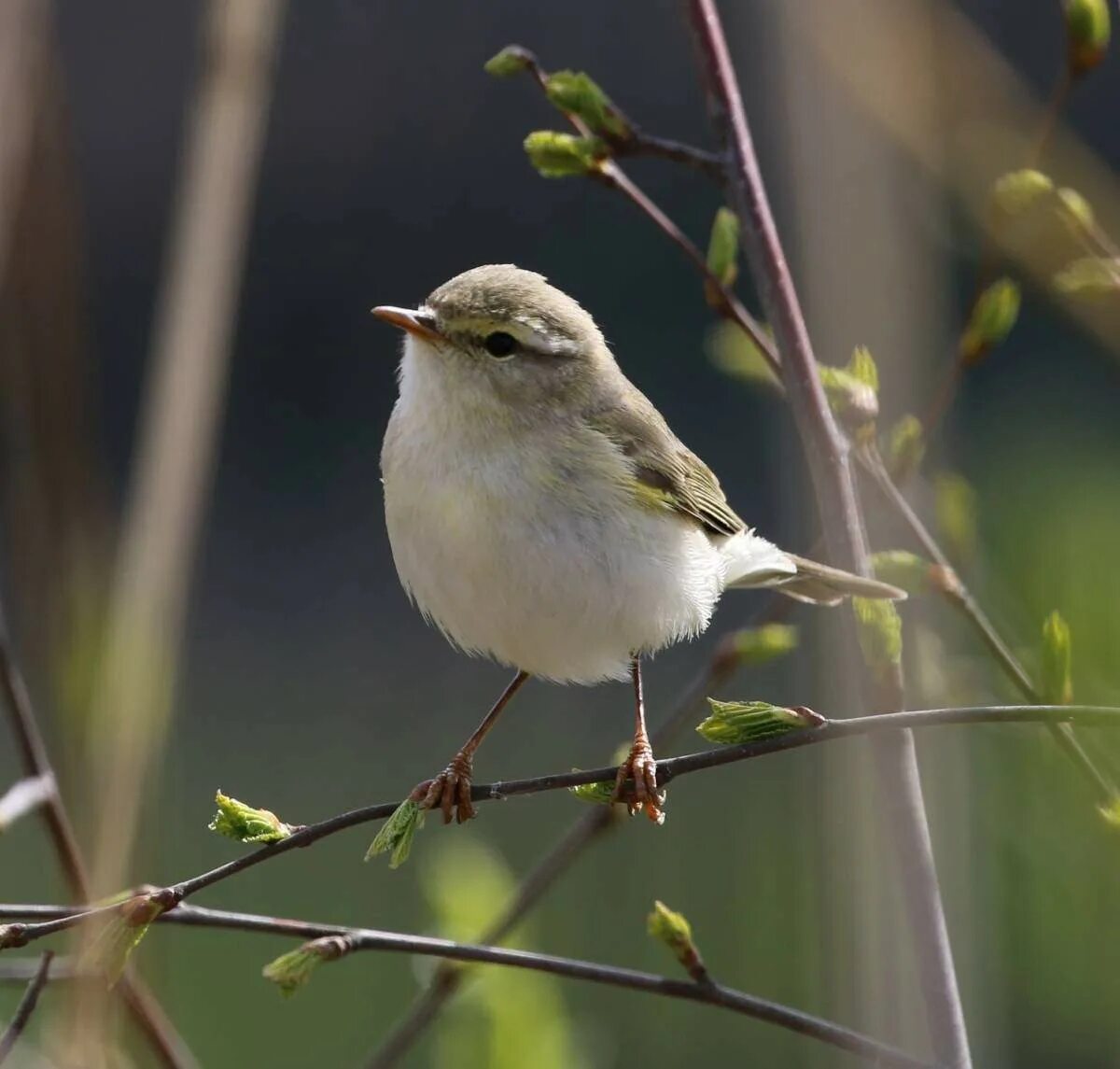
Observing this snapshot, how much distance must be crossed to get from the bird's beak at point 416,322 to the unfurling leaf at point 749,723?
41.1 inches

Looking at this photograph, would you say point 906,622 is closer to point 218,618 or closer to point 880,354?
point 880,354

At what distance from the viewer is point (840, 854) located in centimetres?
180

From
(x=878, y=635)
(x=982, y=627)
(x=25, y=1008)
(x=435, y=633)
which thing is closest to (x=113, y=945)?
(x=25, y=1008)

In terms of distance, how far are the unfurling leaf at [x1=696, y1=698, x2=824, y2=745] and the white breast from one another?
0.80 metres

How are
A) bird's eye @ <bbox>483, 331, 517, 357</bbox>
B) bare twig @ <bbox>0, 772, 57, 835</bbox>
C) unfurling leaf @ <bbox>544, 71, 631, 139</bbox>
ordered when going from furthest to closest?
1. bird's eye @ <bbox>483, 331, 517, 357</bbox>
2. unfurling leaf @ <bbox>544, 71, 631, 139</bbox>
3. bare twig @ <bbox>0, 772, 57, 835</bbox>

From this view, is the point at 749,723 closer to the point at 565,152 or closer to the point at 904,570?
the point at 904,570

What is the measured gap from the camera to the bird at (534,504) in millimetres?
2242

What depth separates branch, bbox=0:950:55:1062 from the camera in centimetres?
142

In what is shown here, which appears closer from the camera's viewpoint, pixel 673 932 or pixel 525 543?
pixel 673 932

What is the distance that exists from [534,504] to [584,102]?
59 centimetres

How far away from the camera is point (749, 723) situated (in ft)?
4.77

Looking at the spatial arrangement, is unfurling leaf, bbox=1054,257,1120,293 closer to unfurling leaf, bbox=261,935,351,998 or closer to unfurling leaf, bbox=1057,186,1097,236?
unfurling leaf, bbox=1057,186,1097,236

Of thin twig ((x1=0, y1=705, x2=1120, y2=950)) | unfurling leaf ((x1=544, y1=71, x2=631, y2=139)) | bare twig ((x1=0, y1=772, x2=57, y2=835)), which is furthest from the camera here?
unfurling leaf ((x1=544, y1=71, x2=631, y2=139))

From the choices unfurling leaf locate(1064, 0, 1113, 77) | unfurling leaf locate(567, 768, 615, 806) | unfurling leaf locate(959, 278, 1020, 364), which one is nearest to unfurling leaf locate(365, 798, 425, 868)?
unfurling leaf locate(567, 768, 615, 806)
